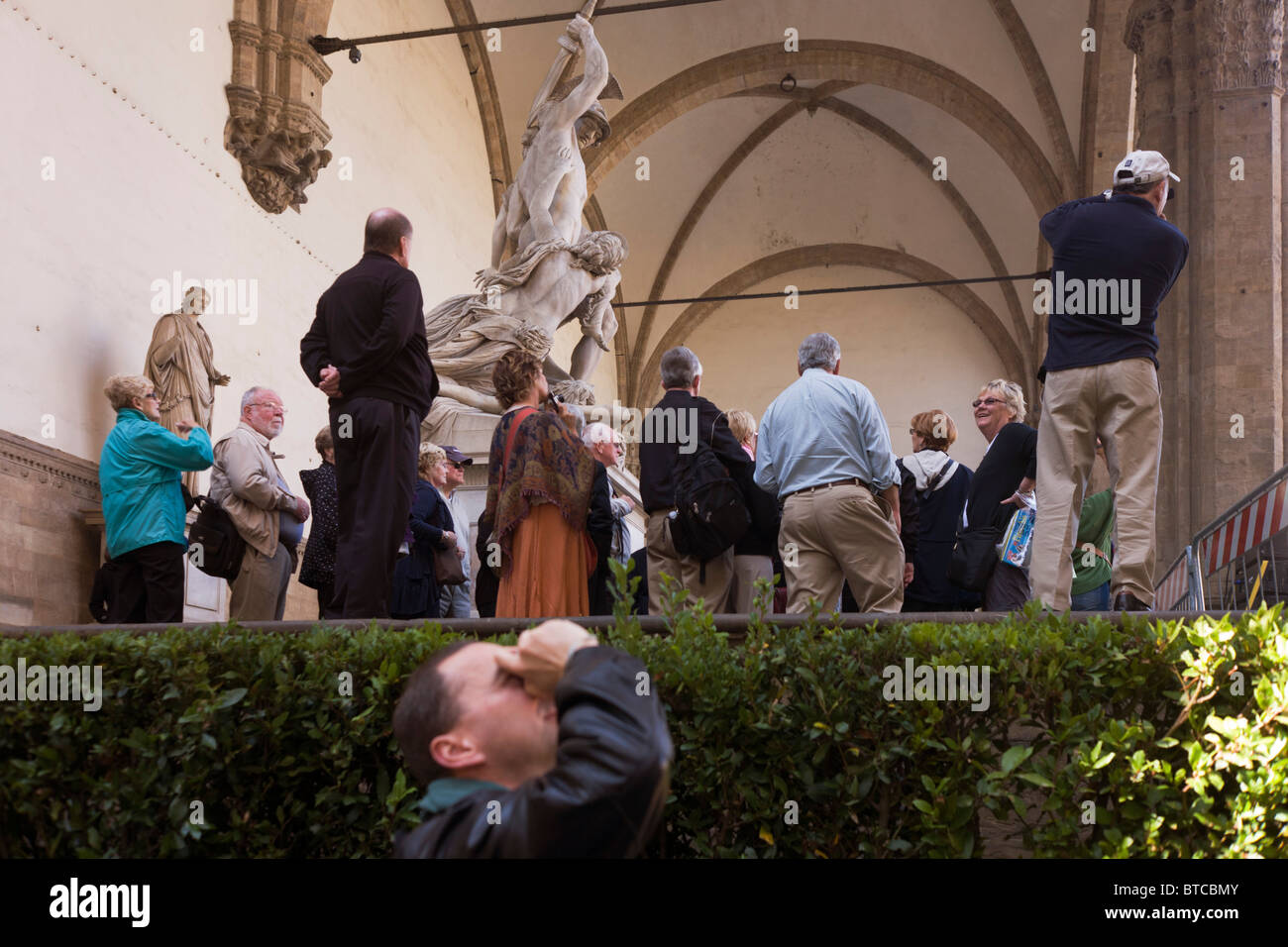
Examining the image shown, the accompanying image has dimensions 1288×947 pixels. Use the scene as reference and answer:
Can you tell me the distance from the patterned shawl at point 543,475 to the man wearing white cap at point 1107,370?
58.6 inches

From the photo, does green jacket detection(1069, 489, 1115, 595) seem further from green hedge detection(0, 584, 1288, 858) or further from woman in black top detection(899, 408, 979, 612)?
green hedge detection(0, 584, 1288, 858)

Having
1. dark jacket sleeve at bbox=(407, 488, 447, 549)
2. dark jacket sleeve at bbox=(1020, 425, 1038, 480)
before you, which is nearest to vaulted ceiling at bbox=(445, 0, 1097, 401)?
dark jacket sleeve at bbox=(407, 488, 447, 549)

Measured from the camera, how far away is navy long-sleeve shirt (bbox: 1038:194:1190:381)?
434 centimetres

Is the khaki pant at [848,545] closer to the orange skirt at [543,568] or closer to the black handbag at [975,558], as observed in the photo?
the black handbag at [975,558]

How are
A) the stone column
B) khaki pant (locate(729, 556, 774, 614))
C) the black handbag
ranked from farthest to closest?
1. the stone column
2. khaki pant (locate(729, 556, 774, 614))
3. the black handbag

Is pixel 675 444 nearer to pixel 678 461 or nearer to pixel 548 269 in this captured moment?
pixel 678 461

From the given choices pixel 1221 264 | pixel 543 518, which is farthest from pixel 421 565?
pixel 1221 264

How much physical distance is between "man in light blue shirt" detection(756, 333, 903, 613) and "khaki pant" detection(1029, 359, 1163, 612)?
496 millimetres

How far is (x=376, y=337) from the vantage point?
181 inches

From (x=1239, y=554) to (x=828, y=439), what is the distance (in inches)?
149

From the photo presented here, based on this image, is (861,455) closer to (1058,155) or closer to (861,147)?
(1058,155)
